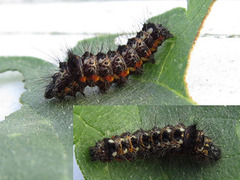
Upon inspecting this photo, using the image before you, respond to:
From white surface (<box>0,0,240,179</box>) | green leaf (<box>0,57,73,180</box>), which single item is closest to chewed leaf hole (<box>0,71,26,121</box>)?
A: white surface (<box>0,0,240,179</box>)

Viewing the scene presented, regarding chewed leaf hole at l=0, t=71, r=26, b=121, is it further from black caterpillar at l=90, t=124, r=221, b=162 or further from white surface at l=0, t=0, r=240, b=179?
black caterpillar at l=90, t=124, r=221, b=162

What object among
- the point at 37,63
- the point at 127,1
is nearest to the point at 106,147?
the point at 37,63

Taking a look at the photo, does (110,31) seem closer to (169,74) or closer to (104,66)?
(104,66)

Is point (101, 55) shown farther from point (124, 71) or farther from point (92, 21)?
point (92, 21)

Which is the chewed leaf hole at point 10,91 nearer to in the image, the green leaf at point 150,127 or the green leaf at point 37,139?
the green leaf at point 37,139

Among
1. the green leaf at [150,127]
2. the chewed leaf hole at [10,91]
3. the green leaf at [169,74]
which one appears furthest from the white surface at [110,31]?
the green leaf at [169,74]

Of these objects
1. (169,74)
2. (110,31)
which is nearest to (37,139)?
(169,74)

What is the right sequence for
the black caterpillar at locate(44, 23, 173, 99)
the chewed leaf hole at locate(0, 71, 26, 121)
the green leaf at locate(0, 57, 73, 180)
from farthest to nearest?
the chewed leaf hole at locate(0, 71, 26, 121) < the black caterpillar at locate(44, 23, 173, 99) < the green leaf at locate(0, 57, 73, 180)
